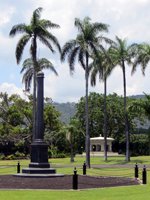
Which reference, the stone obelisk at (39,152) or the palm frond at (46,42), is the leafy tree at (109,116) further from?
the stone obelisk at (39,152)

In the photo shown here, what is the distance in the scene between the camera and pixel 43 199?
1753 cm

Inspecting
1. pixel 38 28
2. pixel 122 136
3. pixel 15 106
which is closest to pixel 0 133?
pixel 15 106

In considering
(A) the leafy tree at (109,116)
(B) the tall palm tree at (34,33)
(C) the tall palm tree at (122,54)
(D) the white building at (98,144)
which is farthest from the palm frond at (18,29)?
(A) the leafy tree at (109,116)

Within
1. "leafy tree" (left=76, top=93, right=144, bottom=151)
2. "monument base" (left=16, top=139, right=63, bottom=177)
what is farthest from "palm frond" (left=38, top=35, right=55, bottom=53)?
"leafy tree" (left=76, top=93, right=144, bottom=151)

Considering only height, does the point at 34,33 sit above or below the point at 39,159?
above

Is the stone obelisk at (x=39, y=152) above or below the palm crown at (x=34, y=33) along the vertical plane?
below

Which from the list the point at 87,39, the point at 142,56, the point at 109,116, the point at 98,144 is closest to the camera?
the point at 87,39

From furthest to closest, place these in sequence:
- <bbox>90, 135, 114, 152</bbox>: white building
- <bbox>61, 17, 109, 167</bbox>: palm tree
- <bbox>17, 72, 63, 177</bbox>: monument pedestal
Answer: <bbox>90, 135, 114, 152</bbox>: white building → <bbox>61, 17, 109, 167</bbox>: palm tree → <bbox>17, 72, 63, 177</bbox>: monument pedestal

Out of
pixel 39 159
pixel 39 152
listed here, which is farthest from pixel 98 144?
pixel 39 159

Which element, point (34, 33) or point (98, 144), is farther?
point (98, 144)

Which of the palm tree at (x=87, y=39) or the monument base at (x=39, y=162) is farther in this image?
the palm tree at (x=87, y=39)

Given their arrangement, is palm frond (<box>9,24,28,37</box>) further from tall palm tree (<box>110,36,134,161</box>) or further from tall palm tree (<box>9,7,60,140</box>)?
tall palm tree (<box>110,36,134,161</box>)

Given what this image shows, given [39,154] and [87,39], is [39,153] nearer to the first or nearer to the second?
[39,154]

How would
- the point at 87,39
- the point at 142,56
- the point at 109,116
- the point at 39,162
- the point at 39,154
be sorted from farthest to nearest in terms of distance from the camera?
the point at 109,116 → the point at 142,56 → the point at 87,39 → the point at 39,154 → the point at 39,162
